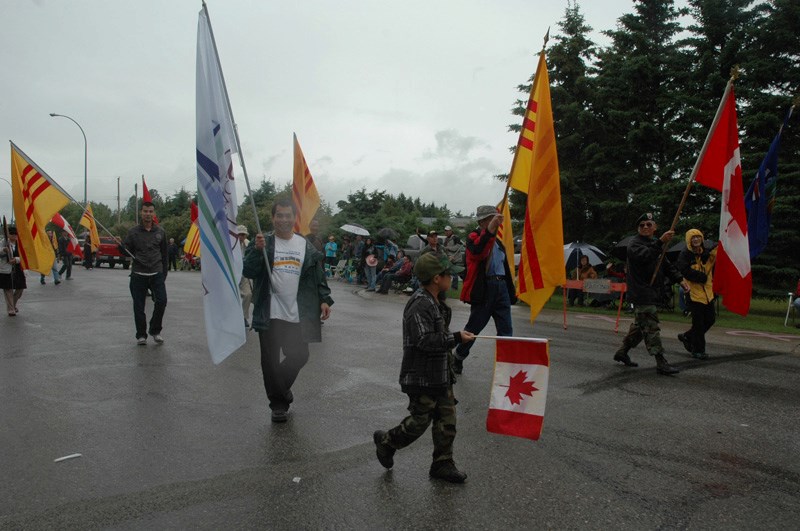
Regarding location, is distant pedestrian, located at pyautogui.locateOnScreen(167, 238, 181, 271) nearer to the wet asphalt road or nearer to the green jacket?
the wet asphalt road

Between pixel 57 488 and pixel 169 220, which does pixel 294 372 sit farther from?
pixel 169 220

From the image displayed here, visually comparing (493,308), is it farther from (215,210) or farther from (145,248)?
(145,248)

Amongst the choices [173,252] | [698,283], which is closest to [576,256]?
[698,283]

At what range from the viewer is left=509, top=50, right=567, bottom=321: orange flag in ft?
21.0

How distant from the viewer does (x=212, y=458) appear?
14.8ft

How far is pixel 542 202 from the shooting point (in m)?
6.42

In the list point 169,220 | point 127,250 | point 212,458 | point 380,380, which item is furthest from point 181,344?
point 169,220

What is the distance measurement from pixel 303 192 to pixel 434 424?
301 inches

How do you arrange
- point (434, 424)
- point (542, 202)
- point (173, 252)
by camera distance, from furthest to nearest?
point (173, 252), point (542, 202), point (434, 424)

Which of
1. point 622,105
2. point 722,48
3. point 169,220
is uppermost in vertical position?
point 722,48

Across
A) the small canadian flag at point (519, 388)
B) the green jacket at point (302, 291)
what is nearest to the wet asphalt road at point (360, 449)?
the small canadian flag at point (519, 388)

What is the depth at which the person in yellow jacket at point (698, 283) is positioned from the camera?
8562 millimetres

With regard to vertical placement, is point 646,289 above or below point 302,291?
above

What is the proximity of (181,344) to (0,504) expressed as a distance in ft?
18.1
